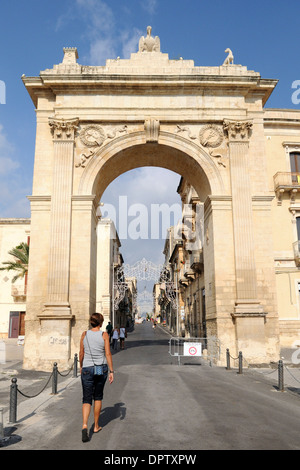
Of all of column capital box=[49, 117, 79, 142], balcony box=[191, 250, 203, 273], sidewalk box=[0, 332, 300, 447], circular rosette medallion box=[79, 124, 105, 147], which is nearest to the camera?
sidewalk box=[0, 332, 300, 447]

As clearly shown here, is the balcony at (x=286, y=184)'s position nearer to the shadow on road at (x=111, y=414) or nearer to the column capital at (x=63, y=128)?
the column capital at (x=63, y=128)

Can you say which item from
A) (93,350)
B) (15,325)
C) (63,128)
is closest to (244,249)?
(63,128)

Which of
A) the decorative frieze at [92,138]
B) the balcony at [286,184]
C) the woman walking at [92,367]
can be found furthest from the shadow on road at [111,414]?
the balcony at [286,184]

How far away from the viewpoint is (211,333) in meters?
18.6

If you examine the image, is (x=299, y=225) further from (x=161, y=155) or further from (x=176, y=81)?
(x=176, y=81)

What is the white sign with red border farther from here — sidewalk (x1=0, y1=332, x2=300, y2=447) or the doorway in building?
the doorway in building

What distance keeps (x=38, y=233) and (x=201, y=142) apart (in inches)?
350

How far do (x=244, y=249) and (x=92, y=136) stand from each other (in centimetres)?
899

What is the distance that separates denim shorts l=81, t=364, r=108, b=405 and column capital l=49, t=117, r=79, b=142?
14447mm

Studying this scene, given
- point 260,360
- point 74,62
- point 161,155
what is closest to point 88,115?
point 74,62

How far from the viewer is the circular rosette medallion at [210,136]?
63.5 ft

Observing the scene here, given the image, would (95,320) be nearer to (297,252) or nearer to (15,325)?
(297,252)

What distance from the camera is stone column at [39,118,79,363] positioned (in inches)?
655

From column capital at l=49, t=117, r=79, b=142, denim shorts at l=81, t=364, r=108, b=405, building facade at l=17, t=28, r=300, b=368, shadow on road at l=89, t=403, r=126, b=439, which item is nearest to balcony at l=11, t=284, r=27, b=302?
building facade at l=17, t=28, r=300, b=368
